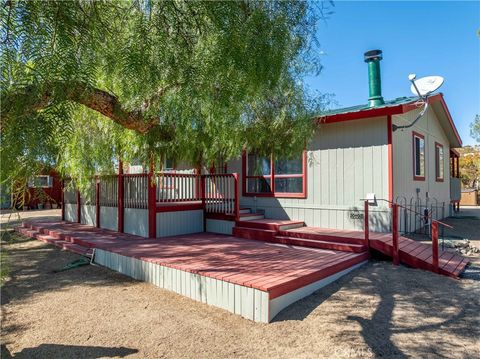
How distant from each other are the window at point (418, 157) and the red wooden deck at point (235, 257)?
4.01 meters

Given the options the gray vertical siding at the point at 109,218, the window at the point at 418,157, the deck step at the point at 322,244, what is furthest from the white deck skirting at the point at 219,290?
the window at the point at 418,157

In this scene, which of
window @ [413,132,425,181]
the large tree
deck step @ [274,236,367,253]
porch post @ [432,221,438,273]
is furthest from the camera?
window @ [413,132,425,181]

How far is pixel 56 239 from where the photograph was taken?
791cm

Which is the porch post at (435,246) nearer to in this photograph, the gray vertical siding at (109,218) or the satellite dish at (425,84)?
the satellite dish at (425,84)

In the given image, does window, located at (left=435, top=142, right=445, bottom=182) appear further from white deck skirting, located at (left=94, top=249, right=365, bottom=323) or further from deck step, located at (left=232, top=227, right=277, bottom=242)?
white deck skirting, located at (left=94, top=249, right=365, bottom=323)

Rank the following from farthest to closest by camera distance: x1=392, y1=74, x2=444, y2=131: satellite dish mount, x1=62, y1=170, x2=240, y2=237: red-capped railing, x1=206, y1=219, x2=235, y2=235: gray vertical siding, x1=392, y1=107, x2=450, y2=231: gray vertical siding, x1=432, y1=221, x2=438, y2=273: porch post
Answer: x1=206, y1=219, x2=235, y2=235: gray vertical siding
x1=62, y1=170, x2=240, y2=237: red-capped railing
x1=392, y1=107, x2=450, y2=231: gray vertical siding
x1=392, y1=74, x2=444, y2=131: satellite dish mount
x1=432, y1=221, x2=438, y2=273: porch post

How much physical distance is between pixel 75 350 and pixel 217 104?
2.74 meters

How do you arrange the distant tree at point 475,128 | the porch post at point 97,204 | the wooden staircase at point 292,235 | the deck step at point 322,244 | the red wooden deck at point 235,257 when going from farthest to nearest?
1. the distant tree at point 475,128
2. the porch post at point 97,204
3. the wooden staircase at point 292,235
4. the deck step at point 322,244
5. the red wooden deck at point 235,257

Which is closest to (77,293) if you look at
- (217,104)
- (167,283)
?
(167,283)

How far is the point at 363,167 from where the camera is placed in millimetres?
7094

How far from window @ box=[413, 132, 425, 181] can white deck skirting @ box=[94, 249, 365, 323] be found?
437cm

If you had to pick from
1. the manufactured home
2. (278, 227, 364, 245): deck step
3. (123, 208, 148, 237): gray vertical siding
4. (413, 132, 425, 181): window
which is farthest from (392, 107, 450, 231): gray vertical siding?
(123, 208, 148, 237): gray vertical siding

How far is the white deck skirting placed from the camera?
356cm

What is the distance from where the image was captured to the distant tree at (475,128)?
56.2 ft
